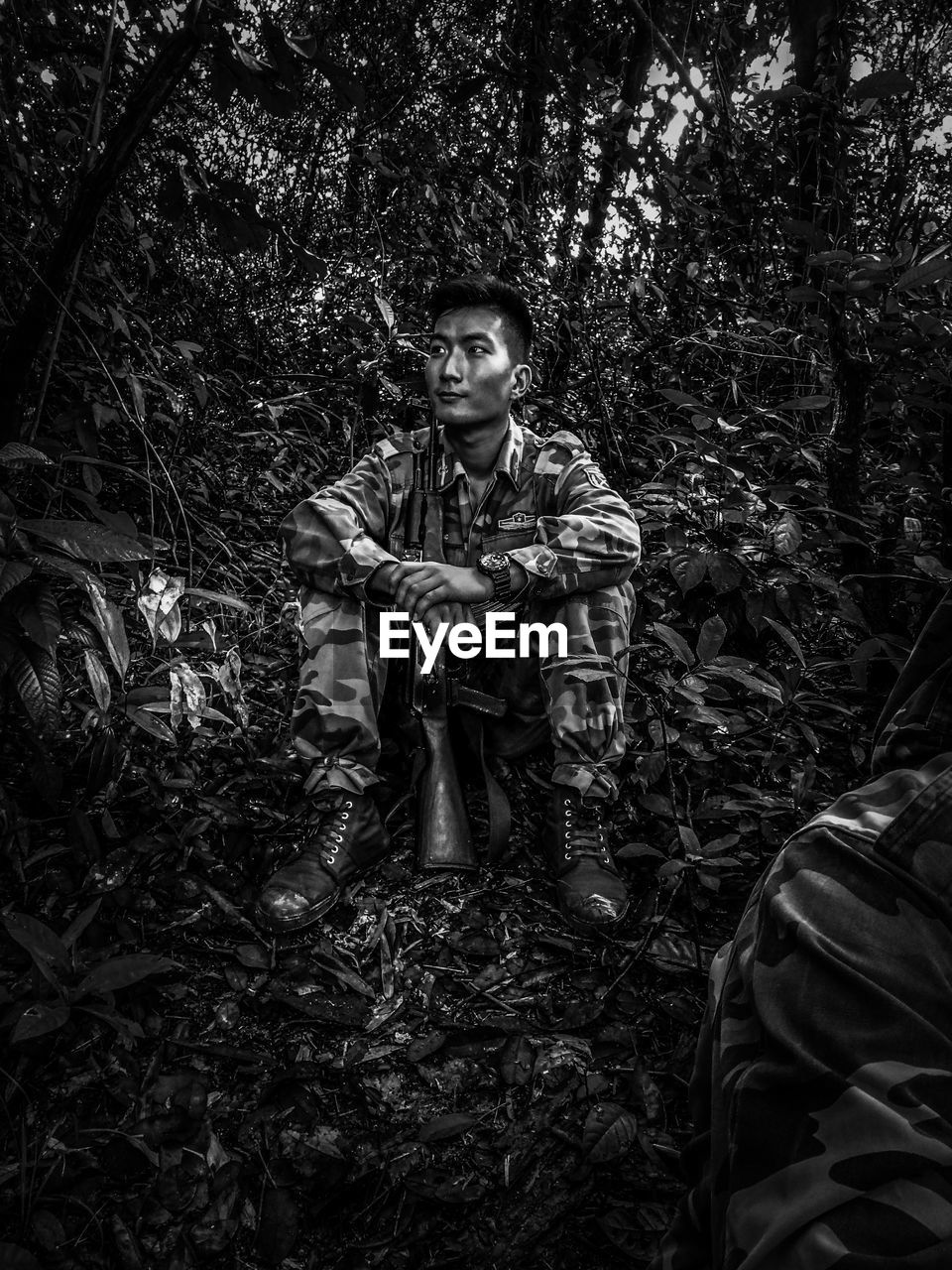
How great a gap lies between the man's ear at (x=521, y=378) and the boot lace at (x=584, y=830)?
1.78 meters

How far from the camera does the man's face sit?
321 cm

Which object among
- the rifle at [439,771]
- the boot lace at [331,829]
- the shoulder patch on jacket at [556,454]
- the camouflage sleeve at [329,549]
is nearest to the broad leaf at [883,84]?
the shoulder patch on jacket at [556,454]

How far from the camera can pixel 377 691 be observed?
2812mm

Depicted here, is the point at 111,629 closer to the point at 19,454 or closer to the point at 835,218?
the point at 19,454

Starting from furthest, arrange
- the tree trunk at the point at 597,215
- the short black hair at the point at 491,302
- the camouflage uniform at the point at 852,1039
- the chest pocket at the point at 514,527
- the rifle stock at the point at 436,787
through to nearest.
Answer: the tree trunk at the point at 597,215
the short black hair at the point at 491,302
the chest pocket at the point at 514,527
the rifle stock at the point at 436,787
the camouflage uniform at the point at 852,1039

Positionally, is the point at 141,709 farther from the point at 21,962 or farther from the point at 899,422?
the point at 899,422

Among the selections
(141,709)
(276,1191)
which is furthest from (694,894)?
(141,709)

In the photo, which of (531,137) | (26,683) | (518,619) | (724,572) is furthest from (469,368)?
(531,137)

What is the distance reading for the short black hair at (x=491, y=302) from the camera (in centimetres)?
340

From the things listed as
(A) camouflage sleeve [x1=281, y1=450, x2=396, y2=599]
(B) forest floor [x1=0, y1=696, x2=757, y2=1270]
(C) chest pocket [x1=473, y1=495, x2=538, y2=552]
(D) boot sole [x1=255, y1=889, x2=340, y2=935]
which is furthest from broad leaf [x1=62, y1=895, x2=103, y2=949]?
(C) chest pocket [x1=473, y1=495, x2=538, y2=552]

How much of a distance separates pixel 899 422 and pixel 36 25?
10.8 ft

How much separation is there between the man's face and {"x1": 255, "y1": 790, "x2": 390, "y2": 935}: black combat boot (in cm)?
153

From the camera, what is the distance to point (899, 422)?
343 cm

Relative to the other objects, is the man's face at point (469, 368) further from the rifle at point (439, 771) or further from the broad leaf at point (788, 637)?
the broad leaf at point (788, 637)
